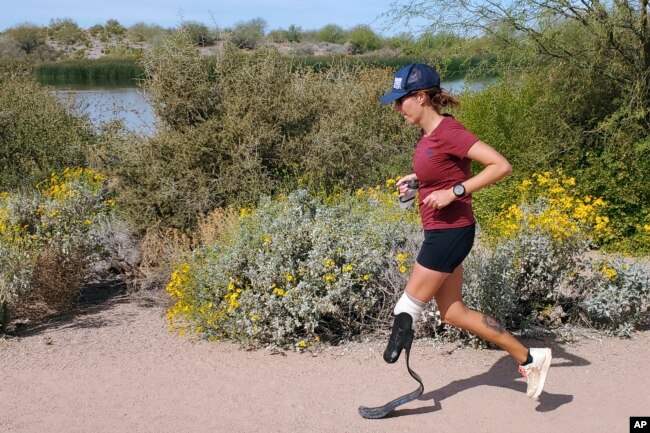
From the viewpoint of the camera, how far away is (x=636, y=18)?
8.84m

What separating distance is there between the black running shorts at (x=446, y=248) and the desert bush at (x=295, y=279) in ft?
4.32

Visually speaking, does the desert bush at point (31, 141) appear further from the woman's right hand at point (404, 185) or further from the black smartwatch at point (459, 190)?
the black smartwatch at point (459, 190)

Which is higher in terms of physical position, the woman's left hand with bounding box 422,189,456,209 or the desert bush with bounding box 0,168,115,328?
the woman's left hand with bounding box 422,189,456,209

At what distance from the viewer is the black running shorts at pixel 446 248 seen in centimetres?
416

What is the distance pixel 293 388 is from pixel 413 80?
201cm

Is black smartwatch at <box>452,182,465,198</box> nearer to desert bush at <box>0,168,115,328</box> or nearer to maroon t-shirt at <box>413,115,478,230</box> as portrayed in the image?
maroon t-shirt at <box>413,115,478,230</box>

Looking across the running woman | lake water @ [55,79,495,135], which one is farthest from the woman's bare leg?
lake water @ [55,79,495,135]

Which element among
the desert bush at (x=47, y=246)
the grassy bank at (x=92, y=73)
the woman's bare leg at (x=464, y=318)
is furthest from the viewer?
the grassy bank at (x=92, y=73)

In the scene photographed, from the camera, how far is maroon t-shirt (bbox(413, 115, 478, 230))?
4.09 metres

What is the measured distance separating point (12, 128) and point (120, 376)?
6.97 m

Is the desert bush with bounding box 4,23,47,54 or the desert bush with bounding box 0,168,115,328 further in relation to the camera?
the desert bush with bounding box 4,23,47,54

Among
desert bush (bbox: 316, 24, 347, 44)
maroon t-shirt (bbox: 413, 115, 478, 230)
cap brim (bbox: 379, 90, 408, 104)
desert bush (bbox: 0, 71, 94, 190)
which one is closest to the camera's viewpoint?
maroon t-shirt (bbox: 413, 115, 478, 230)

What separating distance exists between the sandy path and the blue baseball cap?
1.80 metres

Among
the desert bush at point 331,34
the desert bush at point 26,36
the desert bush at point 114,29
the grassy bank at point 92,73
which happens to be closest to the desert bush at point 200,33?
the grassy bank at point 92,73
